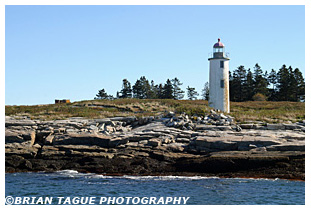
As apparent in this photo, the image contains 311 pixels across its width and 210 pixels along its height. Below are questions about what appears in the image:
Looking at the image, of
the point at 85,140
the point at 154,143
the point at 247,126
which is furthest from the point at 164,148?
the point at 247,126

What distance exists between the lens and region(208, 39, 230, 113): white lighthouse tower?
135 ft

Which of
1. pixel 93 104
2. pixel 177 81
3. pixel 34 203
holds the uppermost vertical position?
pixel 177 81

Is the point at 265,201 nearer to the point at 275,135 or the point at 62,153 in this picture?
the point at 275,135

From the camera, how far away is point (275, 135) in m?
27.4

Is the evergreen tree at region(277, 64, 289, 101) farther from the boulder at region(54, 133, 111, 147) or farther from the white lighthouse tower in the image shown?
the boulder at region(54, 133, 111, 147)

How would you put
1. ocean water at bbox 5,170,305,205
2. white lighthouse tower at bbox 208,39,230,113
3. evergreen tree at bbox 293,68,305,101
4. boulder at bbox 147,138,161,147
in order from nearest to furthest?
1. ocean water at bbox 5,170,305,205
2. boulder at bbox 147,138,161,147
3. white lighthouse tower at bbox 208,39,230,113
4. evergreen tree at bbox 293,68,305,101

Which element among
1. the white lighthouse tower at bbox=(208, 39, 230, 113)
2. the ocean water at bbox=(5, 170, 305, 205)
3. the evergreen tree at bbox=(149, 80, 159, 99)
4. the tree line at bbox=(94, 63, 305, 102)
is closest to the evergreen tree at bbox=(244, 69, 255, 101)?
the tree line at bbox=(94, 63, 305, 102)

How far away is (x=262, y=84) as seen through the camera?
7362 cm

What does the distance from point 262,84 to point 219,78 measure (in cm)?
3518

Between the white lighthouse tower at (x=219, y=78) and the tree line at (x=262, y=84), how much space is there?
31009 millimetres

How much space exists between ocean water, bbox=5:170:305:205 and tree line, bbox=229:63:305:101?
50968 millimetres

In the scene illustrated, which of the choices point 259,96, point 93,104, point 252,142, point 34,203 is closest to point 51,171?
point 34,203

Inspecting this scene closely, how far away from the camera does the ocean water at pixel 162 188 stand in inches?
730

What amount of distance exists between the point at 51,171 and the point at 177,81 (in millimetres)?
61176
